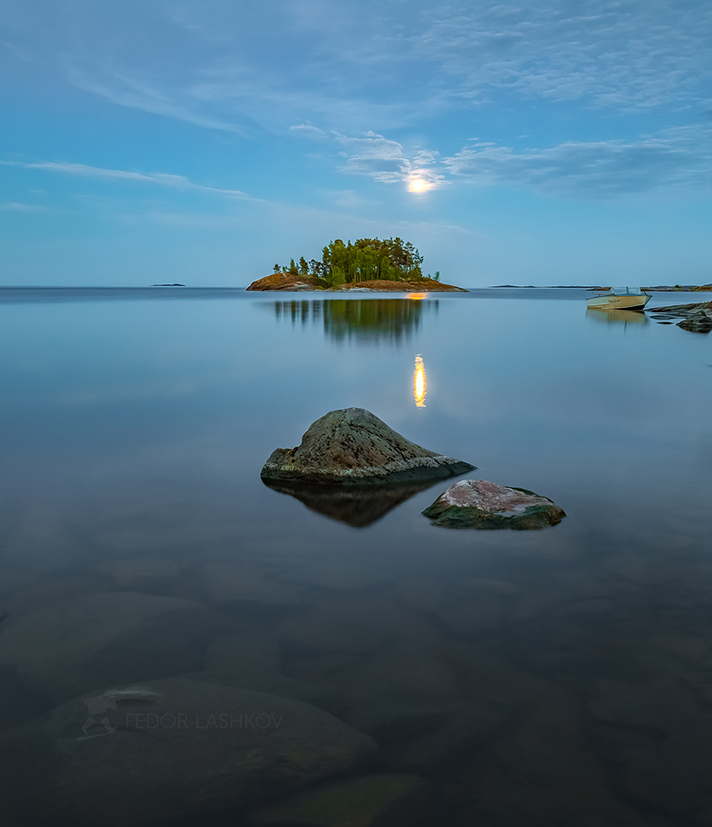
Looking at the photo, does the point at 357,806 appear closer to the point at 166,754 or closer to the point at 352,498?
the point at 166,754

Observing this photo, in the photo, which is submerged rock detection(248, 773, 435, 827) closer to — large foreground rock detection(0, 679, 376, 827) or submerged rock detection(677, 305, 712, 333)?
large foreground rock detection(0, 679, 376, 827)

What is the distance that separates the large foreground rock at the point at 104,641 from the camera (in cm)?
443

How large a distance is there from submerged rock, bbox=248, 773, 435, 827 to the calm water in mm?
76

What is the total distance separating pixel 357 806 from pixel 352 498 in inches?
204

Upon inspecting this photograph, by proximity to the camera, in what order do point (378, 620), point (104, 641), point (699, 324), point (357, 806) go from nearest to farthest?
1. point (357, 806)
2. point (104, 641)
3. point (378, 620)
4. point (699, 324)

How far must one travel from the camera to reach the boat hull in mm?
67631

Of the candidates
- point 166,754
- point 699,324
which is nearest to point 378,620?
point 166,754

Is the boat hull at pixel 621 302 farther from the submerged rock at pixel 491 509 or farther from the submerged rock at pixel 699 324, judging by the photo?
the submerged rock at pixel 491 509

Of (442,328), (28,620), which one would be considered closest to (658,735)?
(28,620)

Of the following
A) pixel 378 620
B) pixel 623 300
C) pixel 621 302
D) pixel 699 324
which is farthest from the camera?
pixel 621 302

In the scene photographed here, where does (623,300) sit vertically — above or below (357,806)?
above

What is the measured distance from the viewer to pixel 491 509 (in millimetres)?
7383

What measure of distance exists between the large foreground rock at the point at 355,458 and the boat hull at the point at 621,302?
215 ft

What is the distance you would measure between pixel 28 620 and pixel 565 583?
15.8 ft
